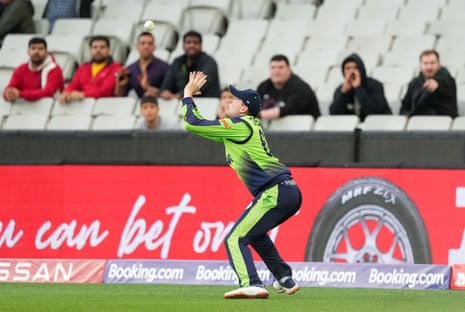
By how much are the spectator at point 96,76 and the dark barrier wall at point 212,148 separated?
1491mm

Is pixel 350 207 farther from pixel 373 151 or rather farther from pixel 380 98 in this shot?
pixel 380 98

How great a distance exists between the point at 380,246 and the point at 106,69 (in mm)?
5209

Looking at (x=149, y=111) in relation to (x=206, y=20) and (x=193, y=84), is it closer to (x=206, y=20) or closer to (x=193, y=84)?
(x=206, y=20)

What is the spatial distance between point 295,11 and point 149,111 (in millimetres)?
3444

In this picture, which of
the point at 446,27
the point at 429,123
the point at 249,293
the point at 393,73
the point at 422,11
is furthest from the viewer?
the point at 422,11

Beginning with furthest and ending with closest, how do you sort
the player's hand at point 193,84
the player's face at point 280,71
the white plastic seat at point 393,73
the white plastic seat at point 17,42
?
the white plastic seat at point 17,42, the white plastic seat at point 393,73, the player's face at point 280,71, the player's hand at point 193,84

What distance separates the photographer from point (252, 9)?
18.7 m

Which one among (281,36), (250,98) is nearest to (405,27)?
(281,36)

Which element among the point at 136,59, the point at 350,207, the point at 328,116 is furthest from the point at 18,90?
the point at 350,207

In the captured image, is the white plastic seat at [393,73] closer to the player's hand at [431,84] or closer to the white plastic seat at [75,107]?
the player's hand at [431,84]

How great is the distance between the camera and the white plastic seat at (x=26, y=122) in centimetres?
1681

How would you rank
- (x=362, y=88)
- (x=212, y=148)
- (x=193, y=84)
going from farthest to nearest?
(x=362, y=88)
(x=212, y=148)
(x=193, y=84)

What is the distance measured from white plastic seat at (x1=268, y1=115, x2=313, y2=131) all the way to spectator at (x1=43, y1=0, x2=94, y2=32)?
5.20 meters

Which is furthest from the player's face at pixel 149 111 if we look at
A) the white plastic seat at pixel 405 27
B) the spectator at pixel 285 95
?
the white plastic seat at pixel 405 27
